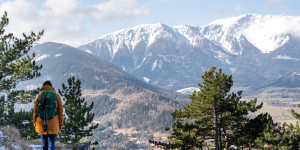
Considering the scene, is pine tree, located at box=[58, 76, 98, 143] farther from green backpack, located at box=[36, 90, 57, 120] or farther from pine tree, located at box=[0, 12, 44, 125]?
green backpack, located at box=[36, 90, 57, 120]

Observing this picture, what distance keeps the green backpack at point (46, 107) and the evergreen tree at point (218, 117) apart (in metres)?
16.7

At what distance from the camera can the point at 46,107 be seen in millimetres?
9195

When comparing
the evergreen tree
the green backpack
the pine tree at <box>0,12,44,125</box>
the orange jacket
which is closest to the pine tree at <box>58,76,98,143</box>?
the pine tree at <box>0,12,44,125</box>

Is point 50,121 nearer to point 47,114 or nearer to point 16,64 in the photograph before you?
point 47,114

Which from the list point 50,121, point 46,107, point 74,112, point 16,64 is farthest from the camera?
point 74,112

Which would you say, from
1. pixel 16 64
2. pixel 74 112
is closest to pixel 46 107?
pixel 16 64

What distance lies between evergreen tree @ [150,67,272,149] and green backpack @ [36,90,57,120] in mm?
16656

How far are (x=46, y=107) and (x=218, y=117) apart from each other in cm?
2034

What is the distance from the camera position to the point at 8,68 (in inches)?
990

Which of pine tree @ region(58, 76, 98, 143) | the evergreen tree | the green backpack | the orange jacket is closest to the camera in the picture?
the green backpack

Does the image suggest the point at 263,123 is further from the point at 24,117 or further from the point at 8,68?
the point at 24,117

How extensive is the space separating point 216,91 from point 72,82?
22942 millimetres

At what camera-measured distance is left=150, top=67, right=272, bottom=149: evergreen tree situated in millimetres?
23812

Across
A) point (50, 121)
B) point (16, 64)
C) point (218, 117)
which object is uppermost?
point (16, 64)
